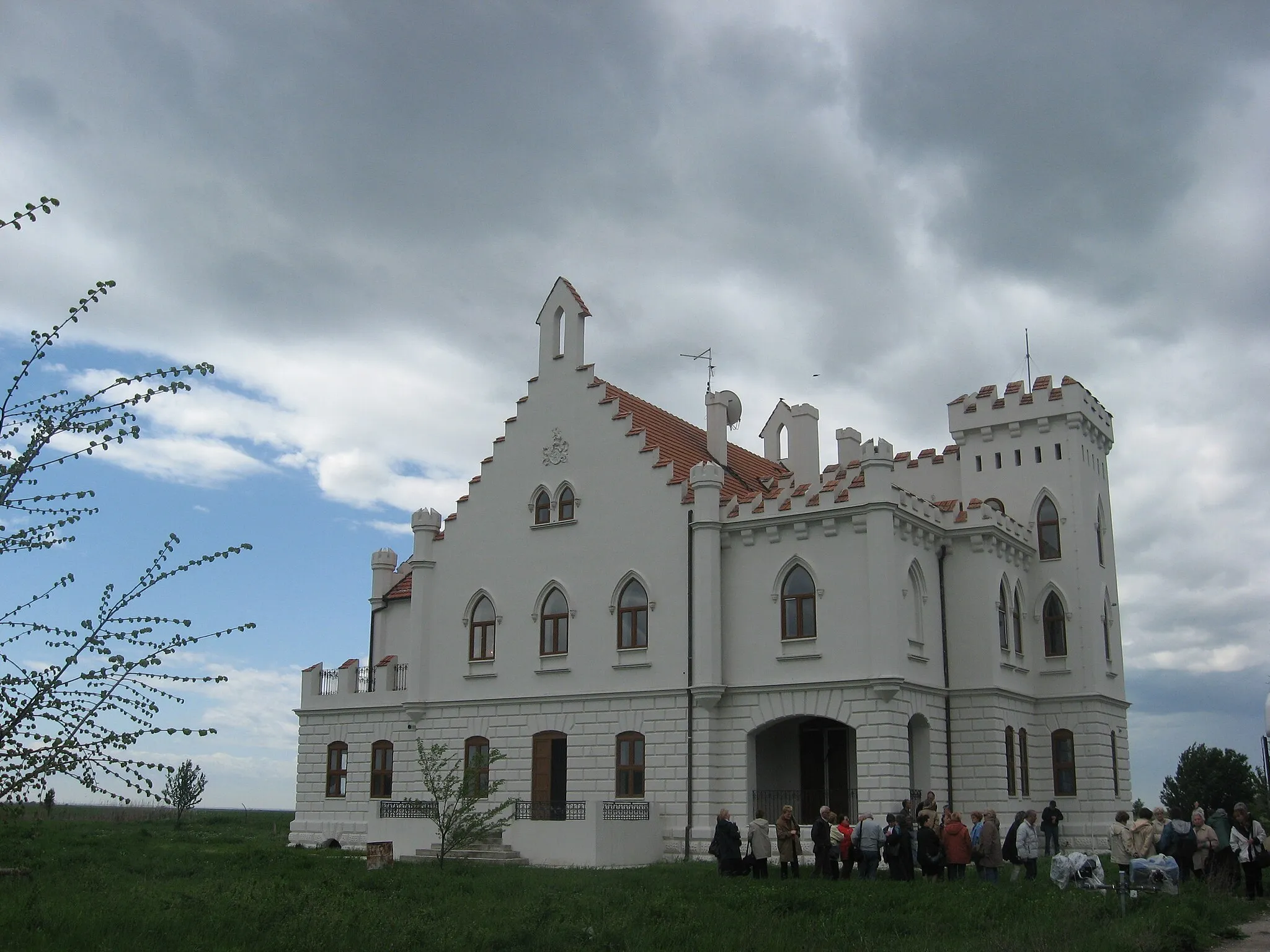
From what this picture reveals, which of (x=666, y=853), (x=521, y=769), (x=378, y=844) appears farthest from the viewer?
(x=521, y=769)

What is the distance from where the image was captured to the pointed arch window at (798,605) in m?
29.9

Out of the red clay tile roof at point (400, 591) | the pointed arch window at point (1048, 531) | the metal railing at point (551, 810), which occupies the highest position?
the pointed arch window at point (1048, 531)

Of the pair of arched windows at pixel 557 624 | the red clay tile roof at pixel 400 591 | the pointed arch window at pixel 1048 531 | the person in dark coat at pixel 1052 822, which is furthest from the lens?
the red clay tile roof at pixel 400 591

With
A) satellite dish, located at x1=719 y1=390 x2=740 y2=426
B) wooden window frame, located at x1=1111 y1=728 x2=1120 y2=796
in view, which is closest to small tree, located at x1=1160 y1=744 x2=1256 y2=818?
wooden window frame, located at x1=1111 y1=728 x2=1120 y2=796

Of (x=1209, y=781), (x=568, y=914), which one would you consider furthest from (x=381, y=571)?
(x=1209, y=781)

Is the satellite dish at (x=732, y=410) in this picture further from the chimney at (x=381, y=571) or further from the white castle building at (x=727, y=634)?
the chimney at (x=381, y=571)

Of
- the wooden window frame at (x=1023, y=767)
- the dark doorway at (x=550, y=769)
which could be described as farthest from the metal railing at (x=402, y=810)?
the wooden window frame at (x=1023, y=767)

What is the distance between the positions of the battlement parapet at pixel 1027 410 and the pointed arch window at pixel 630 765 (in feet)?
43.2

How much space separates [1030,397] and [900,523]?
25.9ft

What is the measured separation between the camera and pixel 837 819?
26.8 meters

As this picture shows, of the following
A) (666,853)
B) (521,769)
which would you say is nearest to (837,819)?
(666,853)

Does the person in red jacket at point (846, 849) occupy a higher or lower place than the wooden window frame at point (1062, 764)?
lower

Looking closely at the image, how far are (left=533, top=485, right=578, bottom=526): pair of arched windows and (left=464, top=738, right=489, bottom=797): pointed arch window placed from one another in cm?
613

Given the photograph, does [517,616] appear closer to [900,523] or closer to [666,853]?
[666,853]
